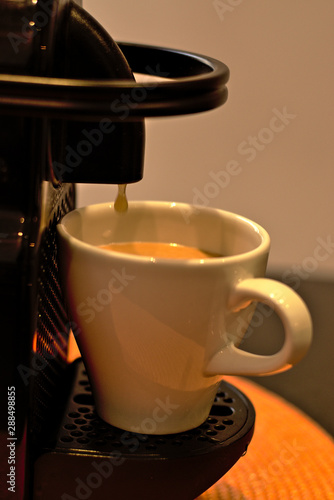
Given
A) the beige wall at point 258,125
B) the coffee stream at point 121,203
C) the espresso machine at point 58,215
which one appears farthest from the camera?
the beige wall at point 258,125

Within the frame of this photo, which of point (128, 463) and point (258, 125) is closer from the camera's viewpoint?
point (128, 463)

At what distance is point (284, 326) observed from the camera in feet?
1.12

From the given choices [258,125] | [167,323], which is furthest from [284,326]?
[258,125]

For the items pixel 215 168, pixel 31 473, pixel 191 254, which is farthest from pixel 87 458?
pixel 215 168

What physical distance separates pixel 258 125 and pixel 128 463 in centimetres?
73

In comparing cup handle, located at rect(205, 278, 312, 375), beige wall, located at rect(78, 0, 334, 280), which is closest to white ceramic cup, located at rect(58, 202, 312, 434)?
cup handle, located at rect(205, 278, 312, 375)

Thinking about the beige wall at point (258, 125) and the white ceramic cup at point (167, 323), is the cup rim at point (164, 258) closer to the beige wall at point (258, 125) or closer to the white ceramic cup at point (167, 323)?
the white ceramic cup at point (167, 323)

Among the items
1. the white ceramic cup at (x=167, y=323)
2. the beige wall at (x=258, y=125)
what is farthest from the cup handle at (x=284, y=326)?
the beige wall at (x=258, y=125)

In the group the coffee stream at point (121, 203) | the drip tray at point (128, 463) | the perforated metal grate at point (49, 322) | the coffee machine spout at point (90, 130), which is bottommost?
the drip tray at point (128, 463)

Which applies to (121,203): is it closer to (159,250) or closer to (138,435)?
(159,250)

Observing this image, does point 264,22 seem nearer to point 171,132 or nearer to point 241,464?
point 171,132

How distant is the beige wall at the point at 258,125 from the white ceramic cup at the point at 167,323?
0.62m

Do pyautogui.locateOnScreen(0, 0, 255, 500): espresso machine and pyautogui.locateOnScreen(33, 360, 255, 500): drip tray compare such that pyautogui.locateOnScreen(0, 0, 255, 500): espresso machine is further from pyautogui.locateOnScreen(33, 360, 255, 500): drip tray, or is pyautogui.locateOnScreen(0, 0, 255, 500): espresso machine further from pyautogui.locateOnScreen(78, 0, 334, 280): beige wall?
pyautogui.locateOnScreen(78, 0, 334, 280): beige wall

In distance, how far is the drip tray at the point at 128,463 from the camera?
37 cm
